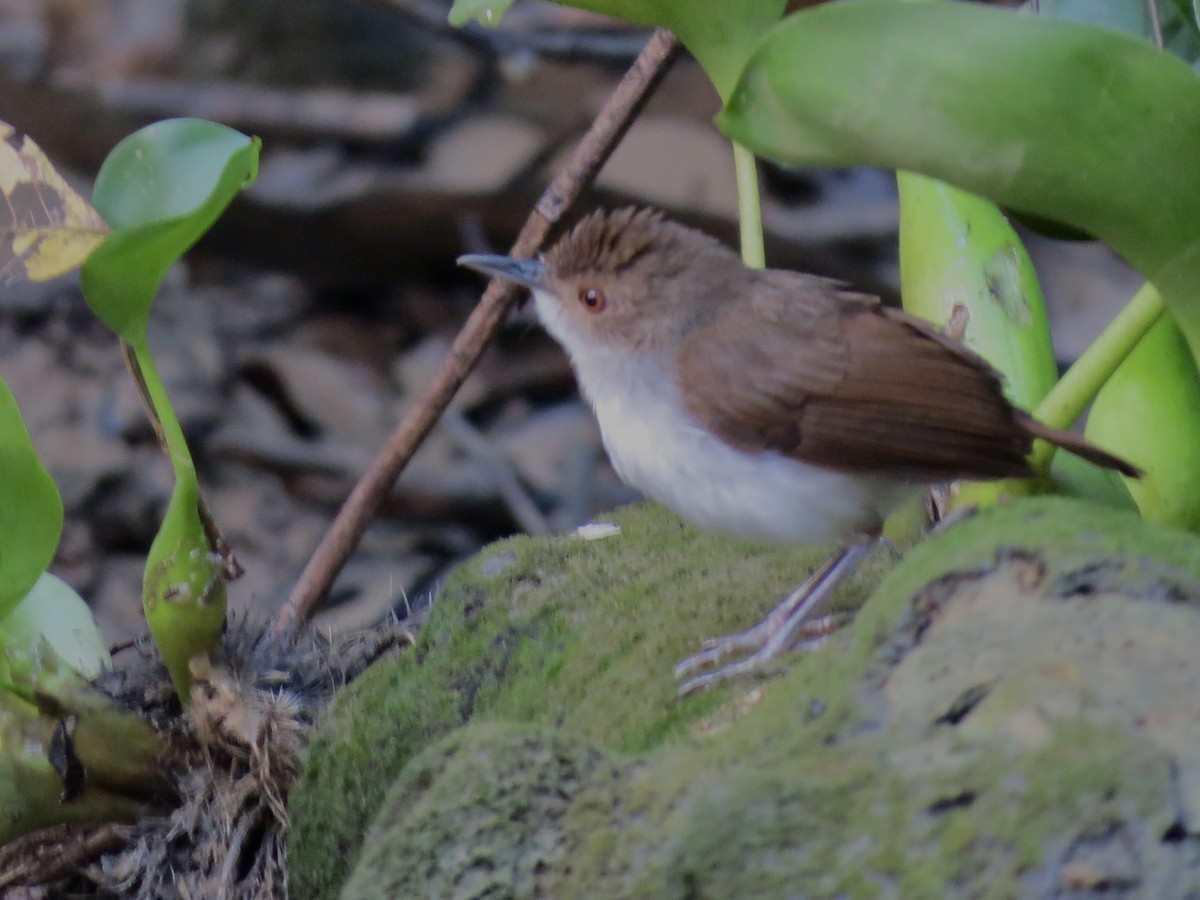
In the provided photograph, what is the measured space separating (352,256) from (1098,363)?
326 centimetres

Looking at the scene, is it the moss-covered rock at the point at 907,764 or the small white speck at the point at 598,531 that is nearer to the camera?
the moss-covered rock at the point at 907,764

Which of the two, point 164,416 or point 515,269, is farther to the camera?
point 515,269

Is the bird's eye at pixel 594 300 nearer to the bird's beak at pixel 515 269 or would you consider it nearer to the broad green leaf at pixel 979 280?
the bird's beak at pixel 515 269

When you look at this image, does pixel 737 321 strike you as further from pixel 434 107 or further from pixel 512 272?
pixel 434 107

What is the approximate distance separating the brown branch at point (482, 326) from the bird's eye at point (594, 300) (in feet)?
0.96

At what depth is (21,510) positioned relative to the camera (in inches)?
72.6

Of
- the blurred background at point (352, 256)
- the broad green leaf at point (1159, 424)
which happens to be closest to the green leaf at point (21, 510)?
the broad green leaf at point (1159, 424)

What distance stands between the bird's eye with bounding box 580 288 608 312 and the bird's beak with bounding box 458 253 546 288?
87mm

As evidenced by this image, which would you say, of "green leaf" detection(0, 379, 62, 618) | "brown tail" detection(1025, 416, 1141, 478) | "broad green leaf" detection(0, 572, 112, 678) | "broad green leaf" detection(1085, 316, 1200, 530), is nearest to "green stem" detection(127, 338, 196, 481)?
"green leaf" detection(0, 379, 62, 618)

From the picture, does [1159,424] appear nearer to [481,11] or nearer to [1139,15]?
[1139,15]

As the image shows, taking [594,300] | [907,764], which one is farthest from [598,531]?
[907,764]

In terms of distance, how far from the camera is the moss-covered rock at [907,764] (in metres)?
1.05

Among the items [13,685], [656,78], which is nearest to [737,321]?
[656,78]

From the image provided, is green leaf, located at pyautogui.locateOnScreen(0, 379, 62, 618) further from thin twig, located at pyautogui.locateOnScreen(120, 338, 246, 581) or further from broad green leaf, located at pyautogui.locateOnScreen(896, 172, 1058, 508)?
broad green leaf, located at pyautogui.locateOnScreen(896, 172, 1058, 508)
